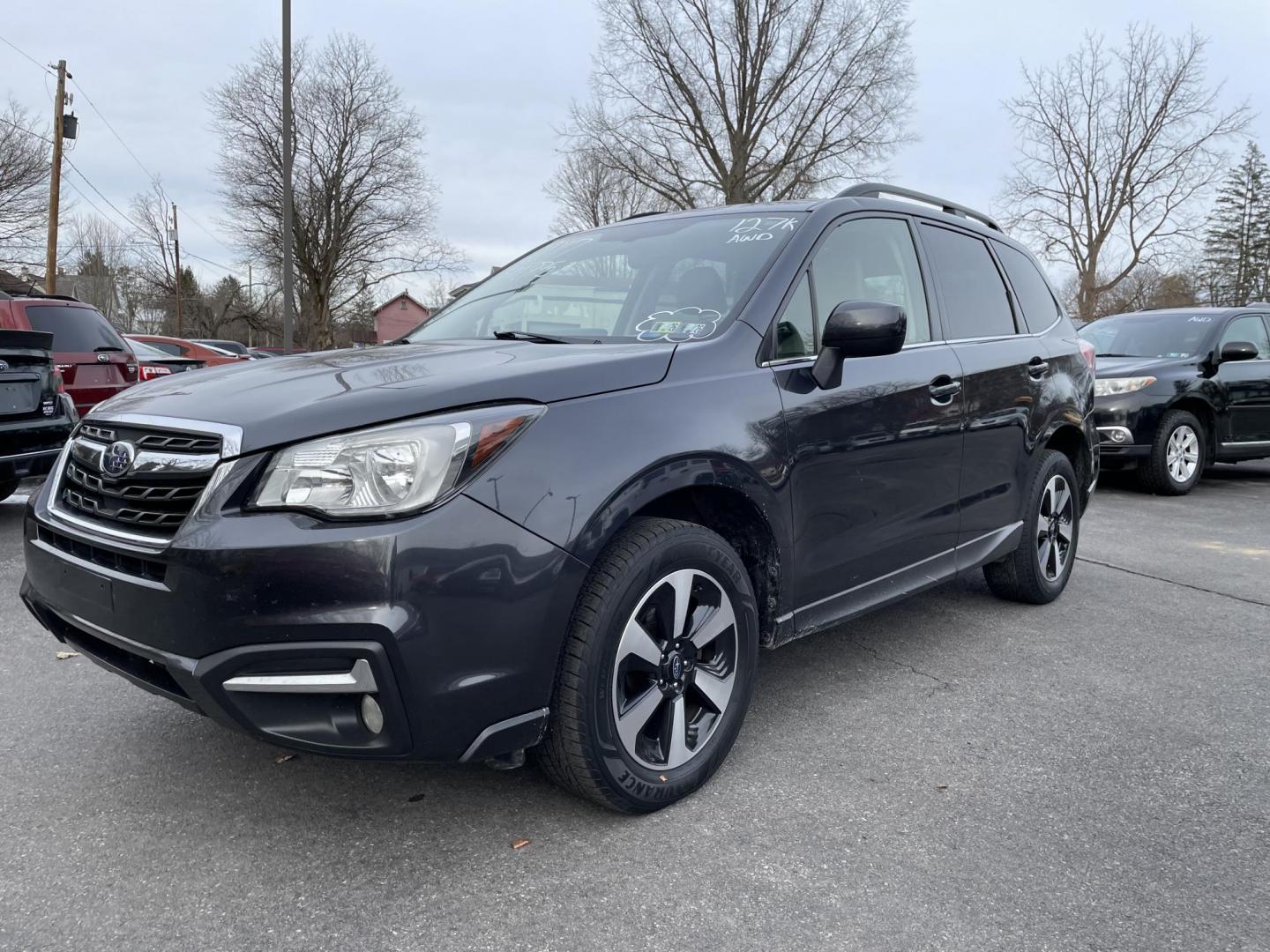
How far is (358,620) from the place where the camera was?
1927 mm

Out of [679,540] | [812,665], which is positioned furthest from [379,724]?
[812,665]

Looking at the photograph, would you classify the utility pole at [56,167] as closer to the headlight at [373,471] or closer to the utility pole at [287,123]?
the utility pole at [287,123]

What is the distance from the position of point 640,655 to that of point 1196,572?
4.44 m

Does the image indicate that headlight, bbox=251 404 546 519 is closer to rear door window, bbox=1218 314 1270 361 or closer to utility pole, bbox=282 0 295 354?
rear door window, bbox=1218 314 1270 361

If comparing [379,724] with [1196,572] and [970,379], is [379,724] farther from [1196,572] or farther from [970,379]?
[1196,572]

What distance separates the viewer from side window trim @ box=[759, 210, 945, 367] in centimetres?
285

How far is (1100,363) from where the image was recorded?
893 centimetres

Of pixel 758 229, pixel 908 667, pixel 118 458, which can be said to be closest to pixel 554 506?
pixel 118 458

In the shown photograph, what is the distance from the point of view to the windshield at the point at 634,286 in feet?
9.64

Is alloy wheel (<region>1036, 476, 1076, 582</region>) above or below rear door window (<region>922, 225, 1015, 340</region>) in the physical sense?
below

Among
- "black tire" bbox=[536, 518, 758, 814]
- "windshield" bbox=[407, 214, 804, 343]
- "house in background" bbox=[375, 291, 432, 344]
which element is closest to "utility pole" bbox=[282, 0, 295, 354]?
"windshield" bbox=[407, 214, 804, 343]

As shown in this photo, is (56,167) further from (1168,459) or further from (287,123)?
(1168,459)

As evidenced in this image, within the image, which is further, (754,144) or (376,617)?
(754,144)

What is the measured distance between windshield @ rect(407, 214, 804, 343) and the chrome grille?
1.20 metres
